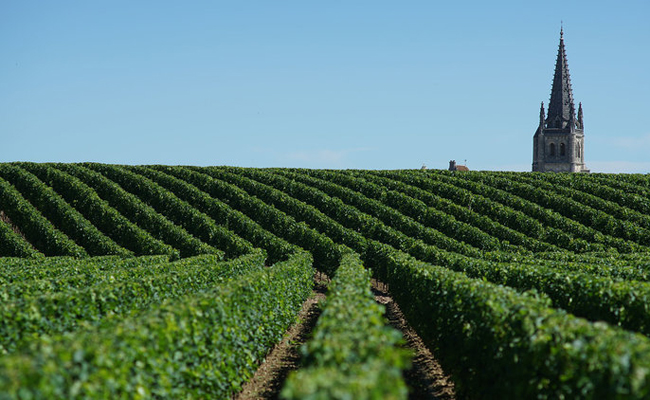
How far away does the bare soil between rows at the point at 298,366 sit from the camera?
1177 cm

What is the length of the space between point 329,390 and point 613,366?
3.11 meters

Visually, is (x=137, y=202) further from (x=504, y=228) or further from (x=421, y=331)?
(x=421, y=331)

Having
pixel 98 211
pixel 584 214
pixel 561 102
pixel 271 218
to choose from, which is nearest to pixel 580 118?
pixel 561 102

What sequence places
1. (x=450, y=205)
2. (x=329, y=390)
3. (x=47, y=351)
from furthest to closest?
(x=450, y=205) → (x=47, y=351) → (x=329, y=390)

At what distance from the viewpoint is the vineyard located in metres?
5.85

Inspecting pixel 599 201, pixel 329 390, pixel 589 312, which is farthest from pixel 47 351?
pixel 599 201

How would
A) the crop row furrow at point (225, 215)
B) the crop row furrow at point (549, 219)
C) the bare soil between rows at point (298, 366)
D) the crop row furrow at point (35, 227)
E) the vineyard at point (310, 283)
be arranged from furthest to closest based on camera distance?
the crop row furrow at point (35, 227), the crop row furrow at point (549, 219), the crop row furrow at point (225, 215), the bare soil between rows at point (298, 366), the vineyard at point (310, 283)

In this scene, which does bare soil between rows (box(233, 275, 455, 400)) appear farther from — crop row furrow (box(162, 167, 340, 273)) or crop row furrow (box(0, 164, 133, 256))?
crop row furrow (box(0, 164, 133, 256))

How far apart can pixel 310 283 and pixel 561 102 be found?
279 feet

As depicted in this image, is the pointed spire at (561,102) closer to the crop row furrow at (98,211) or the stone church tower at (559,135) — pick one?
the stone church tower at (559,135)

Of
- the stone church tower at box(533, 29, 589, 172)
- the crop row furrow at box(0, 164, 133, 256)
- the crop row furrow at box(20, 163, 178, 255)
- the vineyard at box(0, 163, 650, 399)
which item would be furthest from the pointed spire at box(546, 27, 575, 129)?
the crop row furrow at box(0, 164, 133, 256)

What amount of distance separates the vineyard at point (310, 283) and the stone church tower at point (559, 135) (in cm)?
5186

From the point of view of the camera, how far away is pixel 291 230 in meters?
35.5

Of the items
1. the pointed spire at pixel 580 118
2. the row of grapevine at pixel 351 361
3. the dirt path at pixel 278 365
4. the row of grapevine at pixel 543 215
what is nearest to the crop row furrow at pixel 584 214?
the row of grapevine at pixel 543 215
